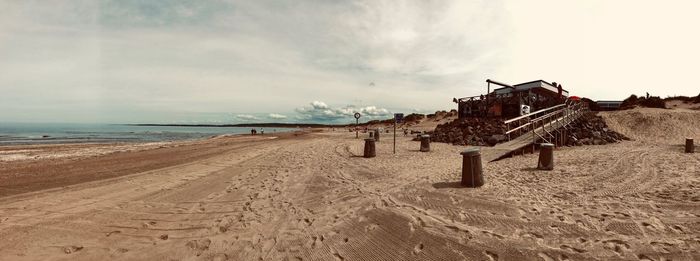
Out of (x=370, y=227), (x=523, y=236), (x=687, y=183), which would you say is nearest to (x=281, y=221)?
(x=370, y=227)

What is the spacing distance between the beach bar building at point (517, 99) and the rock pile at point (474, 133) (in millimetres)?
1707

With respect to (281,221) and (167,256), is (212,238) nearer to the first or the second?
(167,256)

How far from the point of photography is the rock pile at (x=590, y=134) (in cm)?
1709

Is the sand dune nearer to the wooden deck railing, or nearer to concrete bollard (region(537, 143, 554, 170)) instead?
the wooden deck railing

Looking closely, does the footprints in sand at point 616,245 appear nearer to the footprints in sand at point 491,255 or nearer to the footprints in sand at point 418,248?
the footprints in sand at point 491,255

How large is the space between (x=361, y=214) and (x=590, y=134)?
18.4 metres

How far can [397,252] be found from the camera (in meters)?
4.32

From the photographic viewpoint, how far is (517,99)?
856 inches

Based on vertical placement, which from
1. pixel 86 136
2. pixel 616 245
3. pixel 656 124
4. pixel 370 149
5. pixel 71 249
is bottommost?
pixel 86 136

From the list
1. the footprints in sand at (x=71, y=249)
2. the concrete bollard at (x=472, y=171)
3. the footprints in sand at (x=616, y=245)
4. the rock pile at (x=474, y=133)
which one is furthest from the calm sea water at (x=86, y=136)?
the footprints in sand at (x=616, y=245)

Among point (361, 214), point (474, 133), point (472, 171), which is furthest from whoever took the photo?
point (474, 133)

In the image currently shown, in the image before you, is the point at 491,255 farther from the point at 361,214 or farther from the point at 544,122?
the point at 544,122

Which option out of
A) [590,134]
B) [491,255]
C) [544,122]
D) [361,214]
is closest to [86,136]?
[361,214]

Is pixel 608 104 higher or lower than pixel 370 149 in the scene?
higher
